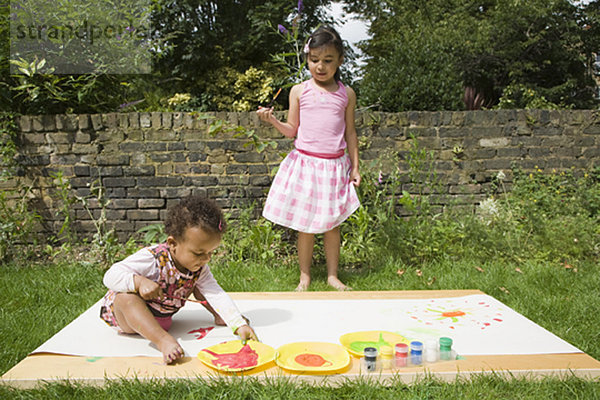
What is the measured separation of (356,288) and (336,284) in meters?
0.15

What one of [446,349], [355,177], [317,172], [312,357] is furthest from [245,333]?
[355,177]


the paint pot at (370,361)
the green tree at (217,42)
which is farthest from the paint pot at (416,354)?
the green tree at (217,42)

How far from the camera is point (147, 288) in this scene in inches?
70.6

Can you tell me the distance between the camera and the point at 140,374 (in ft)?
5.37

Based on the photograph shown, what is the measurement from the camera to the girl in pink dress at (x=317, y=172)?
3.01 metres

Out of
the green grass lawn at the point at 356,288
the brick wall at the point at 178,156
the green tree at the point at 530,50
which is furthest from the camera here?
the green tree at the point at 530,50

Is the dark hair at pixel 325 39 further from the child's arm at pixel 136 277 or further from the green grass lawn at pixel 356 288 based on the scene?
the child's arm at pixel 136 277

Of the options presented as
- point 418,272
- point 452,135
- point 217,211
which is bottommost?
point 418,272

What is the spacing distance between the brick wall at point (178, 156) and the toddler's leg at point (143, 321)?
2.32 meters

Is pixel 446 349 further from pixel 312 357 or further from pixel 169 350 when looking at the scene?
pixel 169 350

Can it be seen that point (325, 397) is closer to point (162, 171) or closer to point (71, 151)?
point (162, 171)

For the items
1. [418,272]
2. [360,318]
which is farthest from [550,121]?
[360,318]

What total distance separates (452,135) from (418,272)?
69.9 inches

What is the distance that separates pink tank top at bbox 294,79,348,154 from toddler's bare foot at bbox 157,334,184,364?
1.68 meters
